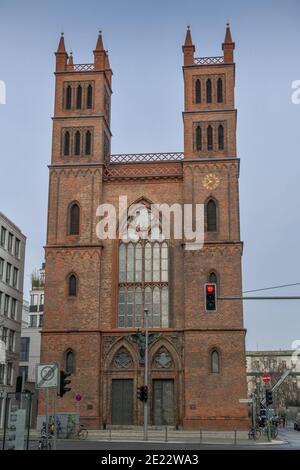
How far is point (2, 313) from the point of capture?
6078cm

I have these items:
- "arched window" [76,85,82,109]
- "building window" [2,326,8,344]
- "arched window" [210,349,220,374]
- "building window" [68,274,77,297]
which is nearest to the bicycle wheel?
"arched window" [210,349,220,374]

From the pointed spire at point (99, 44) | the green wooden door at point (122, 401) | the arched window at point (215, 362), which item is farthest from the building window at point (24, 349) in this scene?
the pointed spire at point (99, 44)

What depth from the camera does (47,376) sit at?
2033 cm

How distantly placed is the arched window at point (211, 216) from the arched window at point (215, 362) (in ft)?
26.0

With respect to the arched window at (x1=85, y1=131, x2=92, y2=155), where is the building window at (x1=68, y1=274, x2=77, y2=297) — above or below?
below

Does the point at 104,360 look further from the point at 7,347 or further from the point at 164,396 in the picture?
the point at 7,347

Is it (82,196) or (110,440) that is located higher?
(82,196)

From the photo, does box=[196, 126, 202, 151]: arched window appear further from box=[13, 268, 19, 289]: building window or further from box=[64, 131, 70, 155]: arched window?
box=[13, 268, 19, 289]: building window

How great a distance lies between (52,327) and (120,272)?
5754mm

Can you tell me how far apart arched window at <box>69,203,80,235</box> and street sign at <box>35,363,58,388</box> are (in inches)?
1068

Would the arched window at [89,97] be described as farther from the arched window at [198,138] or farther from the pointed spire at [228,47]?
the pointed spire at [228,47]

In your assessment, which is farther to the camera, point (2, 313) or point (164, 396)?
point (2, 313)

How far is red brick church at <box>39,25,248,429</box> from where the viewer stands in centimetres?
4419
